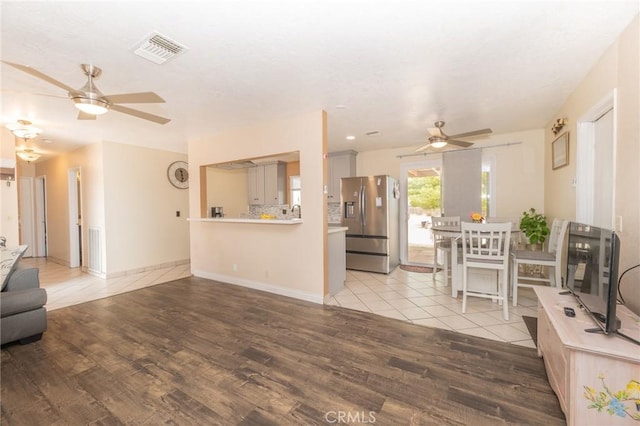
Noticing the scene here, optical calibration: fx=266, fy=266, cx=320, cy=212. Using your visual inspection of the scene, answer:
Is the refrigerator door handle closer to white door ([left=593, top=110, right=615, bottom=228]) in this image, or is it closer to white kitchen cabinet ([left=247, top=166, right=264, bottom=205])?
white kitchen cabinet ([left=247, top=166, right=264, bottom=205])

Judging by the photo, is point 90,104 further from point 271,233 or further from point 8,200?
point 8,200

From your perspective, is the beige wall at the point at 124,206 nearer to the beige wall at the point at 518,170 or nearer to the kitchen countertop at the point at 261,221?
the kitchen countertop at the point at 261,221

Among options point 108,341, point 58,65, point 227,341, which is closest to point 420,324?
point 227,341

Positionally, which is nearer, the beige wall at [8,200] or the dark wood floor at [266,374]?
the dark wood floor at [266,374]

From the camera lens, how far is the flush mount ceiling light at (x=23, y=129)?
3.41 metres

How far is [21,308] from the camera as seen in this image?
2385mm

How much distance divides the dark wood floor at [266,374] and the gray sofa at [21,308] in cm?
12

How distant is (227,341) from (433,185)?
4.66 meters

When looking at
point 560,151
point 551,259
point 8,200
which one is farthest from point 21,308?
point 560,151

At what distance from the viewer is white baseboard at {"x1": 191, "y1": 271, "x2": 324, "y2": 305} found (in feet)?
11.5

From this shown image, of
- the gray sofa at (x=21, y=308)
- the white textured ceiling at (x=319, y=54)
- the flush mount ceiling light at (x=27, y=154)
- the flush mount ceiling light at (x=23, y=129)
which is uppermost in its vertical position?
the white textured ceiling at (x=319, y=54)

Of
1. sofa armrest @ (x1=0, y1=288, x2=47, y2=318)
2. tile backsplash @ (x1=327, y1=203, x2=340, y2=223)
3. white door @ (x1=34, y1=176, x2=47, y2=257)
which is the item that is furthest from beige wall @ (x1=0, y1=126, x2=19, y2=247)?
tile backsplash @ (x1=327, y1=203, x2=340, y2=223)

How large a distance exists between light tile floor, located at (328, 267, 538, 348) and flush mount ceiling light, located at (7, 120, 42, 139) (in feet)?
14.9

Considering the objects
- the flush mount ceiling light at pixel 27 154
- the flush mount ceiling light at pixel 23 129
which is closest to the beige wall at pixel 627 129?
the flush mount ceiling light at pixel 23 129
